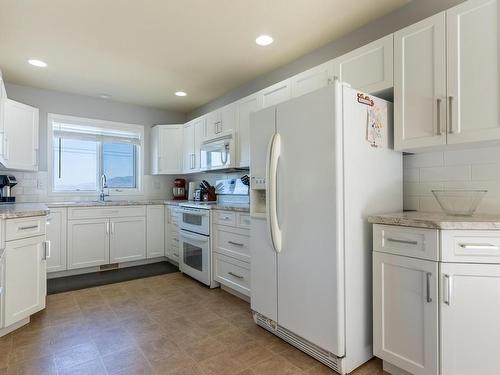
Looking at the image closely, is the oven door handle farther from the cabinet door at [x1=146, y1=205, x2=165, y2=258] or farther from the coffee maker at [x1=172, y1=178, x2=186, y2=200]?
the coffee maker at [x1=172, y1=178, x2=186, y2=200]

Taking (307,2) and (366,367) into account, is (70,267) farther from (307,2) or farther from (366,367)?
(307,2)

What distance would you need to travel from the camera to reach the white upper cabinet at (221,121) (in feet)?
11.4

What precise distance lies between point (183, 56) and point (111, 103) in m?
2.10

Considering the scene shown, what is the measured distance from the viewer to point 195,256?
3410 millimetres

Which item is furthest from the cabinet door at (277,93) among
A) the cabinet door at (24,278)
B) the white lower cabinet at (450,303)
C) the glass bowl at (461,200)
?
the cabinet door at (24,278)

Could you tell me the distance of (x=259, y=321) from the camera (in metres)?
2.28

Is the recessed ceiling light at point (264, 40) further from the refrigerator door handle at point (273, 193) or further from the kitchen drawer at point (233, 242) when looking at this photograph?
the kitchen drawer at point (233, 242)

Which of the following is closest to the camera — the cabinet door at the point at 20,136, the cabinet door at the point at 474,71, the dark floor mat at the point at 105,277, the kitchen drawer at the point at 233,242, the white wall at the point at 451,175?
the cabinet door at the point at 474,71

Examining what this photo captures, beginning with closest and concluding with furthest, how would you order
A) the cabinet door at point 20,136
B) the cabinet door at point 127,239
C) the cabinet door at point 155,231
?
the cabinet door at point 20,136 < the cabinet door at point 127,239 < the cabinet door at point 155,231

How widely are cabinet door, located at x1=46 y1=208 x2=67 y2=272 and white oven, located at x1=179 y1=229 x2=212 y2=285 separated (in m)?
1.45

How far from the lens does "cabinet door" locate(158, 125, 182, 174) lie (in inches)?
180

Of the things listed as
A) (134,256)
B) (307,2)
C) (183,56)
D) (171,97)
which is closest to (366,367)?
(307,2)

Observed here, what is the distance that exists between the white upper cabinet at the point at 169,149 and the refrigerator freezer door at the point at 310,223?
2.88 meters

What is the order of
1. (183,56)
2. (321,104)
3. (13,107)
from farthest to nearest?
(13,107)
(183,56)
(321,104)
